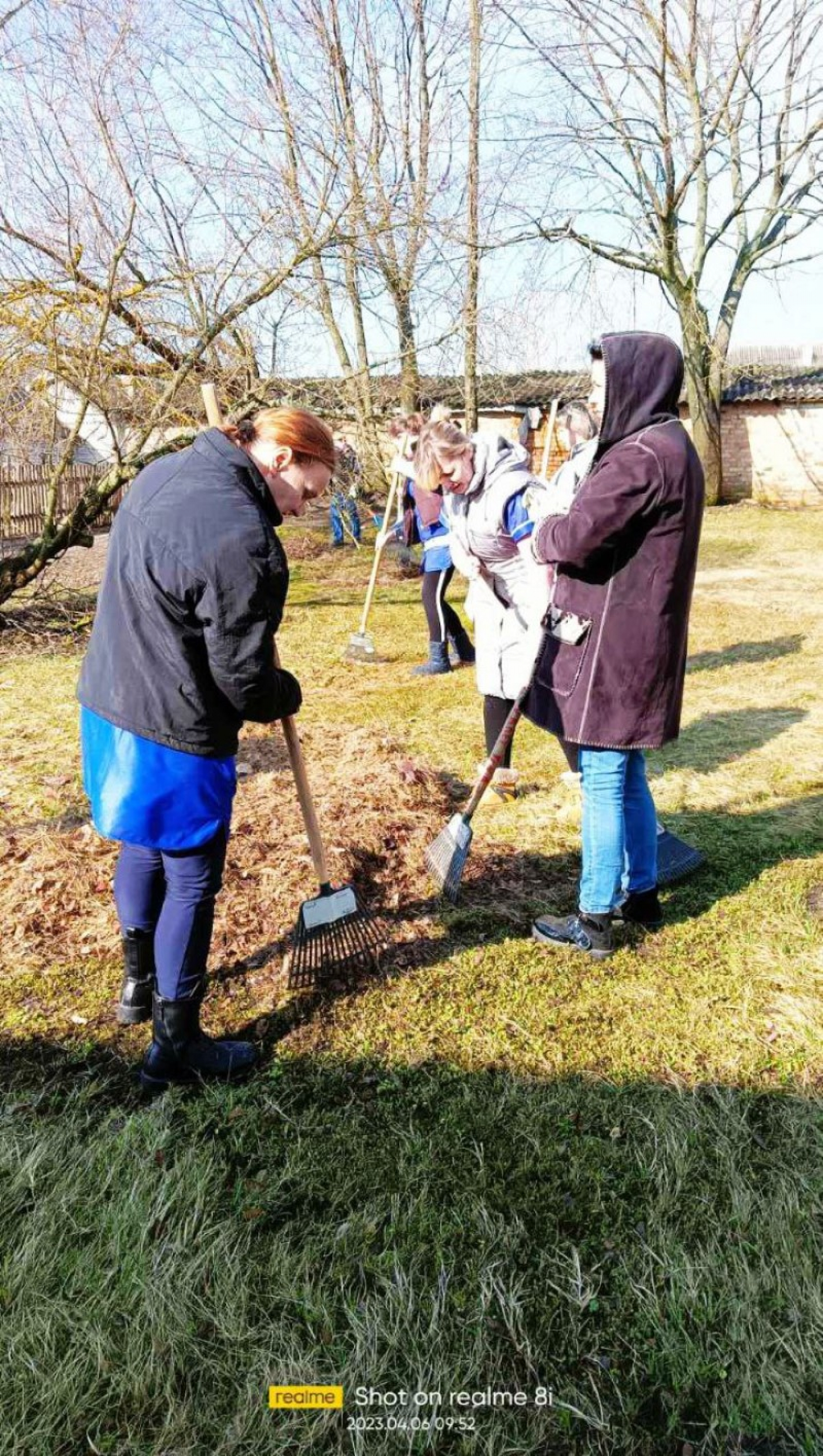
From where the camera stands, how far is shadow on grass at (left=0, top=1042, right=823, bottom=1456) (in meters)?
1.84

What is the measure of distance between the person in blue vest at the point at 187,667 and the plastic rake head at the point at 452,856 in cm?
119

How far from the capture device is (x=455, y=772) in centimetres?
543

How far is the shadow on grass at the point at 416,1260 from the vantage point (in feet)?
6.03

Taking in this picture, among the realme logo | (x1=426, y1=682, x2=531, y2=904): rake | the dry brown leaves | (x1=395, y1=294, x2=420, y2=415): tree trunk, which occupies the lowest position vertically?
the realme logo

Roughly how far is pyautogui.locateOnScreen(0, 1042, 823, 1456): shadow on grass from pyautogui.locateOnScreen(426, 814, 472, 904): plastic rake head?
915 millimetres

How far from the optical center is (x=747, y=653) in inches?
323

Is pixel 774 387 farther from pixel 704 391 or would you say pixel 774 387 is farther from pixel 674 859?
pixel 674 859

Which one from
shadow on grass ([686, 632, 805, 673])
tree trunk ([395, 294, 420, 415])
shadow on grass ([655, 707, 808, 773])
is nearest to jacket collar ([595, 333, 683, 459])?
shadow on grass ([655, 707, 808, 773])

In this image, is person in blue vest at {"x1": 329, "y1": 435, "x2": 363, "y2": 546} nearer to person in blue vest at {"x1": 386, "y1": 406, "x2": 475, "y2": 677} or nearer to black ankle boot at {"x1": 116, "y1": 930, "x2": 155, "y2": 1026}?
person in blue vest at {"x1": 386, "y1": 406, "x2": 475, "y2": 677}

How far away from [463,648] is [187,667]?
5836mm

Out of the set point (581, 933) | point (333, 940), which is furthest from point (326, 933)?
point (581, 933)

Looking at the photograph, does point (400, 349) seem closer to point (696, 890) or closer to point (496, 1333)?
point (696, 890)

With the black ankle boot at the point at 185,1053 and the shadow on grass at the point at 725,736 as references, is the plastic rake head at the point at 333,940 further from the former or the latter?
the shadow on grass at the point at 725,736

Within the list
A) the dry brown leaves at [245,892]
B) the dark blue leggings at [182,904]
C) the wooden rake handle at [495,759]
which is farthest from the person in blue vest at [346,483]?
the dark blue leggings at [182,904]
